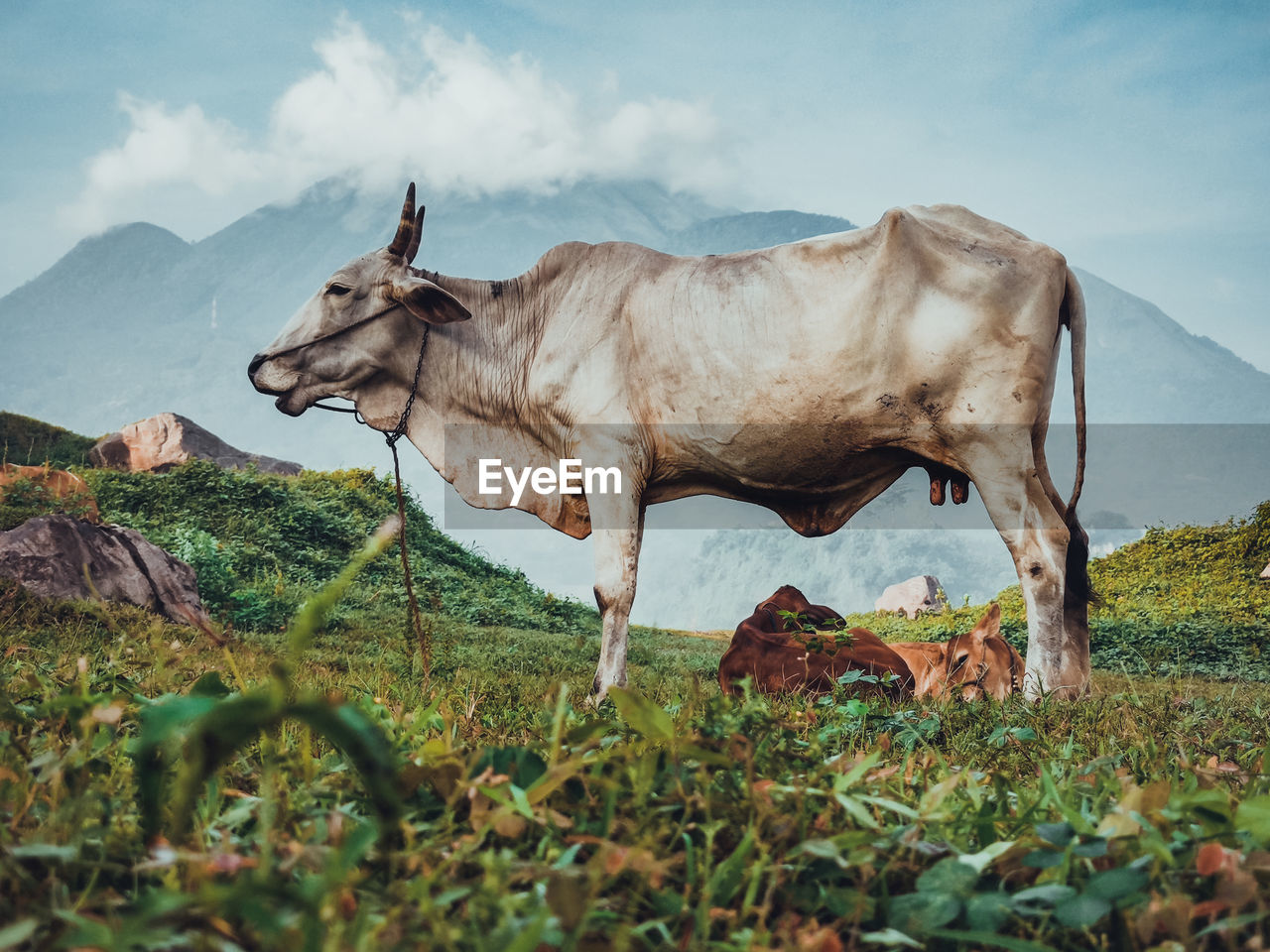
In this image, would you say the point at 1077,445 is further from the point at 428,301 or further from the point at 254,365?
the point at 254,365

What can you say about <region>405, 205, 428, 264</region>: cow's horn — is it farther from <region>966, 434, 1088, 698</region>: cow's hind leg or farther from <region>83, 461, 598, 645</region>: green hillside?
<region>966, 434, 1088, 698</region>: cow's hind leg

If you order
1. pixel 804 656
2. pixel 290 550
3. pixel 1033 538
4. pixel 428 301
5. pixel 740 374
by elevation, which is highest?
pixel 428 301

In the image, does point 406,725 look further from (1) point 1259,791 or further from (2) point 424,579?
(2) point 424,579

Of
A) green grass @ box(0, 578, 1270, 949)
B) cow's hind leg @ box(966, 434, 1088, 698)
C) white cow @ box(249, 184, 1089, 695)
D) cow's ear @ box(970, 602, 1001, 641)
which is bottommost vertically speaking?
A: green grass @ box(0, 578, 1270, 949)

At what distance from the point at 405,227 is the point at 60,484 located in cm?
569

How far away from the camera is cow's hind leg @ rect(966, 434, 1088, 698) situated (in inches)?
203

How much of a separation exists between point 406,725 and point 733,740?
88 cm

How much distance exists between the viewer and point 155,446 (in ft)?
49.5

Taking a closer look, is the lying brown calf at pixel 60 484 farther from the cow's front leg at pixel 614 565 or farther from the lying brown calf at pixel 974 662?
the lying brown calf at pixel 974 662

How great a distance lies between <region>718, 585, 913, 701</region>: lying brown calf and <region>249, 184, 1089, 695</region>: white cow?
65 cm

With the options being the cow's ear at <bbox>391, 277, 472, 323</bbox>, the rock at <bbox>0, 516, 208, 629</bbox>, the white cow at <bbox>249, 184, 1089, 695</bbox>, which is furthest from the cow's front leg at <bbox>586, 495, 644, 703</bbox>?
the rock at <bbox>0, 516, 208, 629</bbox>

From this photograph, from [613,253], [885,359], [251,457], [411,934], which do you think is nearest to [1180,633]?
[885,359]

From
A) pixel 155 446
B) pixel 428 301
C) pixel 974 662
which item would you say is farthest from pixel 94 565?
pixel 155 446

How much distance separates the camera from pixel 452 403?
6.71 meters
